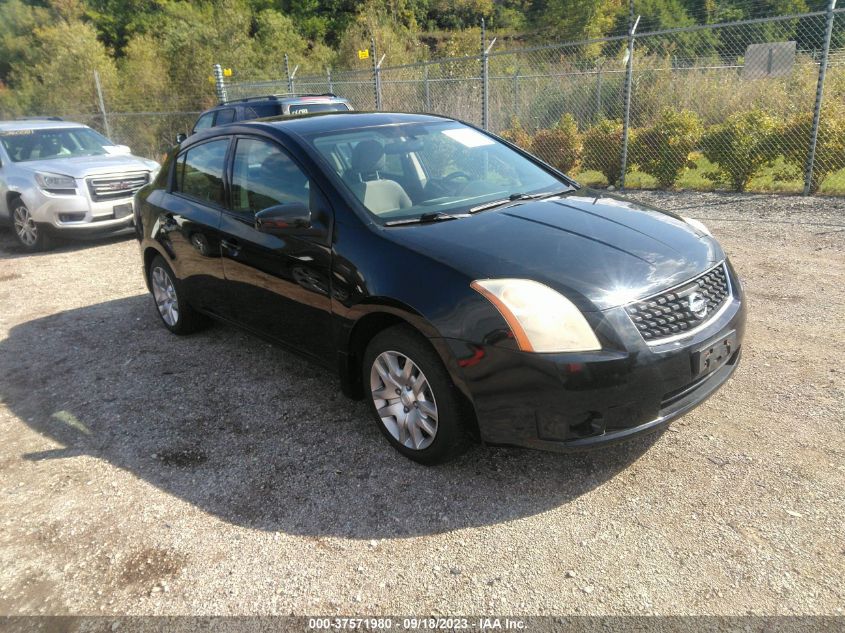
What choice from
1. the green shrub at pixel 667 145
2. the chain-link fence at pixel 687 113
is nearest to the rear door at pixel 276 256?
the chain-link fence at pixel 687 113

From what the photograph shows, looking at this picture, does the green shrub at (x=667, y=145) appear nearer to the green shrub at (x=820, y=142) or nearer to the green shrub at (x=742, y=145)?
the green shrub at (x=742, y=145)

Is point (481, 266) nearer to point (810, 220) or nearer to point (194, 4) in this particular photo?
point (810, 220)

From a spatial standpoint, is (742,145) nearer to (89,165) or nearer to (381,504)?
(381,504)

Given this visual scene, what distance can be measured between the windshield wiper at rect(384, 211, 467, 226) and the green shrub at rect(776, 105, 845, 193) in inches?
303

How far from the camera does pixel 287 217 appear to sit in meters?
3.43

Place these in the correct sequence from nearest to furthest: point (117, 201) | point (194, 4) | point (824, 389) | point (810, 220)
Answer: point (824, 389), point (810, 220), point (117, 201), point (194, 4)

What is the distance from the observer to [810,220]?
7656 mm

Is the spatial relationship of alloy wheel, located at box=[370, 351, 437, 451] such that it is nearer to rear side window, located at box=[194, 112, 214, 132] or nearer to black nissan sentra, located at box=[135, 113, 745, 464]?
black nissan sentra, located at box=[135, 113, 745, 464]

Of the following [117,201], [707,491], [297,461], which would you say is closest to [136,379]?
[297,461]

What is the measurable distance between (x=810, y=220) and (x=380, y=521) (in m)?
7.13

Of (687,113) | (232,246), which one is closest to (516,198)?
(232,246)

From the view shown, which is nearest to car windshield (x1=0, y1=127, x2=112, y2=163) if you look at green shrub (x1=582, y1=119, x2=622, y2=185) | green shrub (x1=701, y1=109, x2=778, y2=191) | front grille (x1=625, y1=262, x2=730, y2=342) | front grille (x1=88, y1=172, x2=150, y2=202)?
front grille (x1=88, y1=172, x2=150, y2=202)

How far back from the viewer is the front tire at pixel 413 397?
9.66ft

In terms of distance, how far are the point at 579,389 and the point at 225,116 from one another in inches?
365
